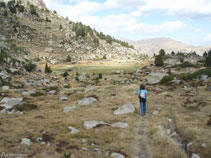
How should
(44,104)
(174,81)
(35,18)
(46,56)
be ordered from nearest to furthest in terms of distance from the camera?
(44,104) < (174,81) < (46,56) < (35,18)

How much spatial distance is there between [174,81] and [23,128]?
2830cm

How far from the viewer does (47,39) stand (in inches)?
5531

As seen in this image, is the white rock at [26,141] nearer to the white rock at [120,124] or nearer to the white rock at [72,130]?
the white rock at [72,130]

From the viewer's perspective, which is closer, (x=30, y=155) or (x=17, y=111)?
(x=30, y=155)

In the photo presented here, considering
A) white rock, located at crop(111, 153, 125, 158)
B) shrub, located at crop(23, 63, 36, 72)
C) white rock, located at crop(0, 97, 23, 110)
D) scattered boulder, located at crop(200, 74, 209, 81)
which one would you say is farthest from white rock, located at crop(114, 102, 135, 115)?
shrub, located at crop(23, 63, 36, 72)

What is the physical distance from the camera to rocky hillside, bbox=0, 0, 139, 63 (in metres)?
121

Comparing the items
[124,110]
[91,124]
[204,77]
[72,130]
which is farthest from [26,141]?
[204,77]

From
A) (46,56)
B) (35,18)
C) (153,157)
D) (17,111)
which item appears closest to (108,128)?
(153,157)

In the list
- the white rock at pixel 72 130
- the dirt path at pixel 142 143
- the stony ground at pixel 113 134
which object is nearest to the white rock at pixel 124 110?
the stony ground at pixel 113 134

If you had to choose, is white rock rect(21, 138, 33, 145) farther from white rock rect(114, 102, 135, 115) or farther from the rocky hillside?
the rocky hillside

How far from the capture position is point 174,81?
110 feet

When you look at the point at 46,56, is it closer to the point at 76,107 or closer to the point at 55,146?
the point at 76,107

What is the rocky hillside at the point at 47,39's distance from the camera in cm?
12056

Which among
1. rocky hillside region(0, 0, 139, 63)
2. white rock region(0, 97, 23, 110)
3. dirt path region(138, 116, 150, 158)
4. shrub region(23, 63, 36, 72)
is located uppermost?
rocky hillside region(0, 0, 139, 63)
